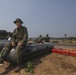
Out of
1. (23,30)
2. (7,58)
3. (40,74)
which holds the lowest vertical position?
(40,74)

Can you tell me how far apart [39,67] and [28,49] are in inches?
43.6

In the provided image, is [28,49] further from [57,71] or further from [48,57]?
[57,71]

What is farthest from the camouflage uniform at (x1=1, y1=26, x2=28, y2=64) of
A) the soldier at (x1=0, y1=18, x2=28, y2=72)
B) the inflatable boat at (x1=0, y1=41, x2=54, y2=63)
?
the inflatable boat at (x1=0, y1=41, x2=54, y2=63)

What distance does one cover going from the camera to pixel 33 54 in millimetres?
8945

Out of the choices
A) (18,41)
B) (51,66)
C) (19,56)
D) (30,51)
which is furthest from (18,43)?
(51,66)

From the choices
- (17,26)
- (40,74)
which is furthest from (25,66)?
(17,26)

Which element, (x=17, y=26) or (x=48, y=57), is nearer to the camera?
(x=17, y=26)

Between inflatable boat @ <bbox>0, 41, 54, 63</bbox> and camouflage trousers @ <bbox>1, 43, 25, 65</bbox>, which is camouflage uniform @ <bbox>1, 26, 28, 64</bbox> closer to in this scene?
camouflage trousers @ <bbox>1, 43, 25, 65</bbox>

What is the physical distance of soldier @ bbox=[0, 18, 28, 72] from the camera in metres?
7.68

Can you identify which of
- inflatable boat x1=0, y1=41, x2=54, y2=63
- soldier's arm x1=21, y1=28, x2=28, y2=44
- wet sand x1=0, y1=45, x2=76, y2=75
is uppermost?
soldier's arm x1=21, y1=28, x2=28, y2=44

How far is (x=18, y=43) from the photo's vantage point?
308 inches

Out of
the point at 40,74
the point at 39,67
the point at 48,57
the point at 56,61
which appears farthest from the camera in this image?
the point at 48,57

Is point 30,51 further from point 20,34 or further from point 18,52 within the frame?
point 18,52

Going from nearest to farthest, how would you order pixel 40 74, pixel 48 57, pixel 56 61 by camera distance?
pixel 40 74 → pixel 56 61 → pixel 48 57
